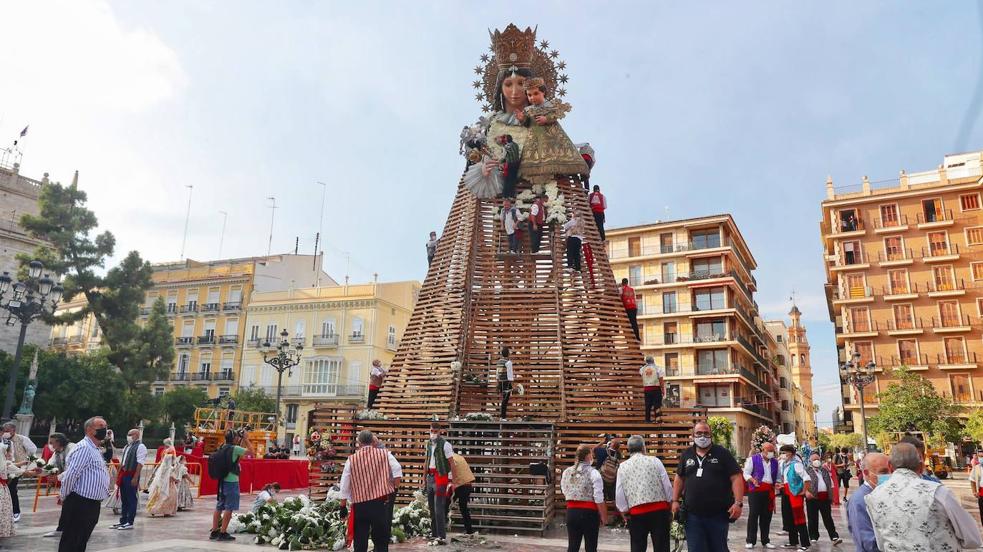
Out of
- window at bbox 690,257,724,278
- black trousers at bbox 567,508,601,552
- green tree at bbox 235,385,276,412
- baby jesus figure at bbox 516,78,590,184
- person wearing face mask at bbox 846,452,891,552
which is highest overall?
window at bbox 690,257,724,278

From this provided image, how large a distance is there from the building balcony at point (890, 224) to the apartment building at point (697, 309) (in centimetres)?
938

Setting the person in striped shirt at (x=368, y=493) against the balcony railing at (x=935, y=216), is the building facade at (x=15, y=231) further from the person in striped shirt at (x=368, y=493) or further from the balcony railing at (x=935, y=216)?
the balcony railing at (x=935, y=216)

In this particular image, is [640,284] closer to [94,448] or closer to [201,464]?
[201,464]

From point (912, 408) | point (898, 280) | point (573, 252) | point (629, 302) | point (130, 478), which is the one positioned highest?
point (898, 280)

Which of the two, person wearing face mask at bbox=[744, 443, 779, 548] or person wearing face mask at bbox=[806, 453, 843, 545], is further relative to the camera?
person wearing face mask at bbox=[806, 453, 843, 545]

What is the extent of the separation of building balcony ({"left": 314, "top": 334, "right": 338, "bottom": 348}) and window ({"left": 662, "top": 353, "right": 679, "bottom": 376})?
75.4ft

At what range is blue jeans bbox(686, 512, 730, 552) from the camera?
5.83 metres

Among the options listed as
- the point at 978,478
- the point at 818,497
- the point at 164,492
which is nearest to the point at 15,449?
the point at 164,492

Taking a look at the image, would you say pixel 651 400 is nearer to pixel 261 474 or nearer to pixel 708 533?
pixel 708 533

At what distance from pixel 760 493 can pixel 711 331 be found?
38.1 m

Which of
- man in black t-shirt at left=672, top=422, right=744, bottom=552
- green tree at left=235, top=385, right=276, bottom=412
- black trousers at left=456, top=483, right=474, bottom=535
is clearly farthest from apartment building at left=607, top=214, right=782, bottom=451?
man in black t-shirt at left=672, top=422, right=744, bottom=552

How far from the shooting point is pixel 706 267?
4781 centimetres

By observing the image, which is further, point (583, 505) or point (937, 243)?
point (937, 243)

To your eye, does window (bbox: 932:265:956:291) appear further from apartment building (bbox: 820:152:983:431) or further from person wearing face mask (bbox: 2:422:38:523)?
person wearing face mask (bbox: 2:422:38:523)
